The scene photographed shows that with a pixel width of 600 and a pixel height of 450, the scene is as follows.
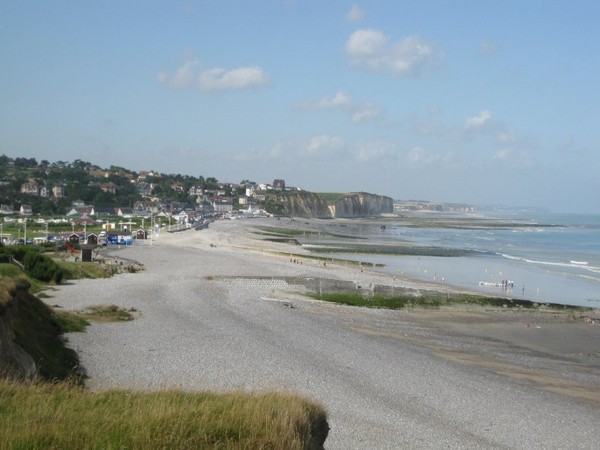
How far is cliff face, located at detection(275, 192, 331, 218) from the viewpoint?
17038 cm

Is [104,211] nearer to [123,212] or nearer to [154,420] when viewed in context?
[123,212]

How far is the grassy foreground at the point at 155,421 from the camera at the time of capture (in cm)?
532

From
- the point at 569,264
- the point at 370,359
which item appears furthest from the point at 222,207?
the point at 370,359

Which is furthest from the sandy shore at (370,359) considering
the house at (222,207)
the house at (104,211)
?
the house at (222,207)

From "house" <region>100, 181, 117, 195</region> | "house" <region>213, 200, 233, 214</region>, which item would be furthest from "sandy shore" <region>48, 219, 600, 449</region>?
"house" <region>213, 200, 233, 214</region>

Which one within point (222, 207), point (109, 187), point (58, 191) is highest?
point (109, 187)

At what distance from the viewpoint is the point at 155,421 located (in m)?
5.74

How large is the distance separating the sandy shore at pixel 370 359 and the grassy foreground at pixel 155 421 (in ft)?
10.1

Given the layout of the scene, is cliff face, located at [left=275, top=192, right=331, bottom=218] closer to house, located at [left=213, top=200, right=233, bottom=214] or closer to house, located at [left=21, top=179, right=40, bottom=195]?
house, located at [left=213, top=200, right=233, bottom=214]

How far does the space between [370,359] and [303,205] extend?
157 metres

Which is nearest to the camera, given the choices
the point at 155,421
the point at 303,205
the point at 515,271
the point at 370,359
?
the point at 155,421

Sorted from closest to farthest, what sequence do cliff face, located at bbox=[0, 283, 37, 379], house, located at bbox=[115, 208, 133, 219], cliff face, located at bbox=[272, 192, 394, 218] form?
1. cliff face, located at bbox=[0, 283, 37, 379]
2. house, located at bbox=[115, 208, 133, 219]
3. cliff face, located at bbox=[272, 192, 394, 218]

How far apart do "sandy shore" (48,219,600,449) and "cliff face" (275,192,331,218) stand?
461ft

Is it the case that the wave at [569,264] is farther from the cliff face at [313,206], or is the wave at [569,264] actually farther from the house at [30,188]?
the cliff face at [313,206]
